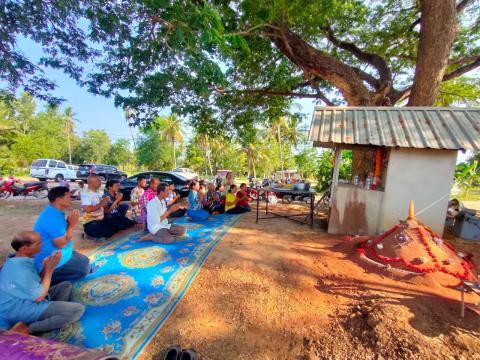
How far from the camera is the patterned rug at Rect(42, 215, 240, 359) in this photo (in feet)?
7.74

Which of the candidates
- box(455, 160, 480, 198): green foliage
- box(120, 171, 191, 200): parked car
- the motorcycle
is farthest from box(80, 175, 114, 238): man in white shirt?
box(455, 160, 480, 198): green foliage

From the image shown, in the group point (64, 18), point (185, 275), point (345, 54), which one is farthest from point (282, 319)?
point (345, 54)

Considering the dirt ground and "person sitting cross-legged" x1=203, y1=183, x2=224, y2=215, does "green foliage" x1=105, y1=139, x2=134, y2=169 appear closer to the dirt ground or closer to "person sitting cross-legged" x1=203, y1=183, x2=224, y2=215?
"person sitting cross-legged" x1=203, y1=183, x2=224, y2=215

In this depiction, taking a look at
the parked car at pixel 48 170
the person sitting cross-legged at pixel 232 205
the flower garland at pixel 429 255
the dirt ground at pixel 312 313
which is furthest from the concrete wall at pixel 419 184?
the parked car at pixel 48 170

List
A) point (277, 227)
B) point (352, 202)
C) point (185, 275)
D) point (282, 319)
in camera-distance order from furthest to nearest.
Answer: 1. point (277, 227)
2. point (352, 202)
3. point (185, 275)
4. point (282, 319)

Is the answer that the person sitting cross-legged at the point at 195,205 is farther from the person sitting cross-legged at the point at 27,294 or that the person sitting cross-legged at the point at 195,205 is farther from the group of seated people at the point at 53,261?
the person sitting cross-legged at the point at 27,294

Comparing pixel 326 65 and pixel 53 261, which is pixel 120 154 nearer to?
pixel 326 65

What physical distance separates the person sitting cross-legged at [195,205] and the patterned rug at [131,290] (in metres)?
1.77

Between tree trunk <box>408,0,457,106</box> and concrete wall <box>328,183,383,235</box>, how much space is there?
3802mm

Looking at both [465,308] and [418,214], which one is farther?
[418,214]

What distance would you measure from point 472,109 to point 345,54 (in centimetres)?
566

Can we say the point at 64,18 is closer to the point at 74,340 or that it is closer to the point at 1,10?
the point at 1,10

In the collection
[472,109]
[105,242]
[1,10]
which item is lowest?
[105,242]

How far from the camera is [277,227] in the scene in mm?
6461
